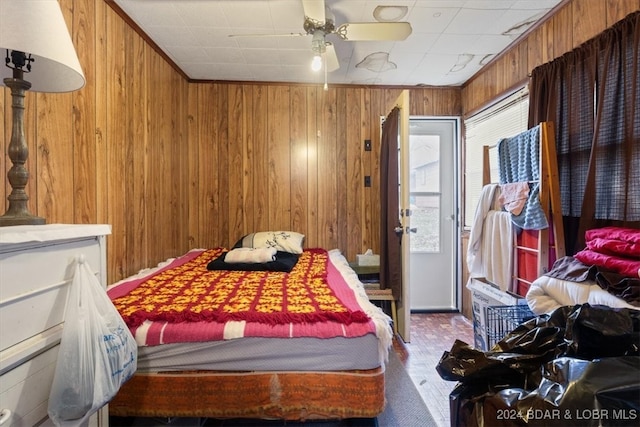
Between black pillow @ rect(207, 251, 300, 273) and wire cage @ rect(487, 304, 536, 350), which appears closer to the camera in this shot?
wire cage @ rect(487, 304, 536, 350)

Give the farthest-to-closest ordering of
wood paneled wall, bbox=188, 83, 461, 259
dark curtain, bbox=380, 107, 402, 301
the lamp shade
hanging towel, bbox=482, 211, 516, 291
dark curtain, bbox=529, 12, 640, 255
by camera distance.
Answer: wood paneled wall, bbox=188, 83, 461, 259, dark curtain, bbox=380, 107, 402, 301, hanging towel, bbox=482, 211, 516, 291, dark curtain, bbox=529, 12, 640, 255, the lamp shade

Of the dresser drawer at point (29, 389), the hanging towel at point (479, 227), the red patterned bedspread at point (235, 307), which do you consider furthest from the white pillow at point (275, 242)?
the dresser drawer at point (29, 389)

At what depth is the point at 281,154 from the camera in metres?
3.39

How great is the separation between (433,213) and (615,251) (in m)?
2.27

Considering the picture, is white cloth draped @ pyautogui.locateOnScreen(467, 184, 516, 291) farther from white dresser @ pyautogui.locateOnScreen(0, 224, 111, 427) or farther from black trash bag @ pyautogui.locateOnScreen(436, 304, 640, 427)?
white dresser @ pyautogui.locateOnScreen(0, 224, 111, 427)

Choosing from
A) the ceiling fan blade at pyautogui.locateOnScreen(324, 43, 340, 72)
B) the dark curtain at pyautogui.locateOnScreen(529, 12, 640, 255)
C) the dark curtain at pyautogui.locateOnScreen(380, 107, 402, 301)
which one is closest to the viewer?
the dark curtain at pyautogui.locateOnScreen(529, 12, 640, 255)

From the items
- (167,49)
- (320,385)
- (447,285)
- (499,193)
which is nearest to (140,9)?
(167,49)

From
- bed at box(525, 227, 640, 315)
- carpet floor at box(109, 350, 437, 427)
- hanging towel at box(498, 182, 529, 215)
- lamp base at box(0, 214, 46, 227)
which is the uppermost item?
hanging towel at box(498, 182, 529, 215)

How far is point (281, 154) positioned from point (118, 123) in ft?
5.25

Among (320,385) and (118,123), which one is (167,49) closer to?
(118,123)

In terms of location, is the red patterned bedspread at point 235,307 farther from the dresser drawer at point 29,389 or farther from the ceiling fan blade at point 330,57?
the ceiling fan blade at point 330,57

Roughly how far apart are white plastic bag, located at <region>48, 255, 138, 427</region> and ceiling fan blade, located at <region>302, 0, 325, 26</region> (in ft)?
5.46

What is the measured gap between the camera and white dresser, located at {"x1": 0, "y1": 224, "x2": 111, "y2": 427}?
0.79m

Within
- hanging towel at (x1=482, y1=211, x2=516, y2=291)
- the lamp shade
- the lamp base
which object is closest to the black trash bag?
hanging towel at (x1=482, y1=211, x2=516, y2=291)
